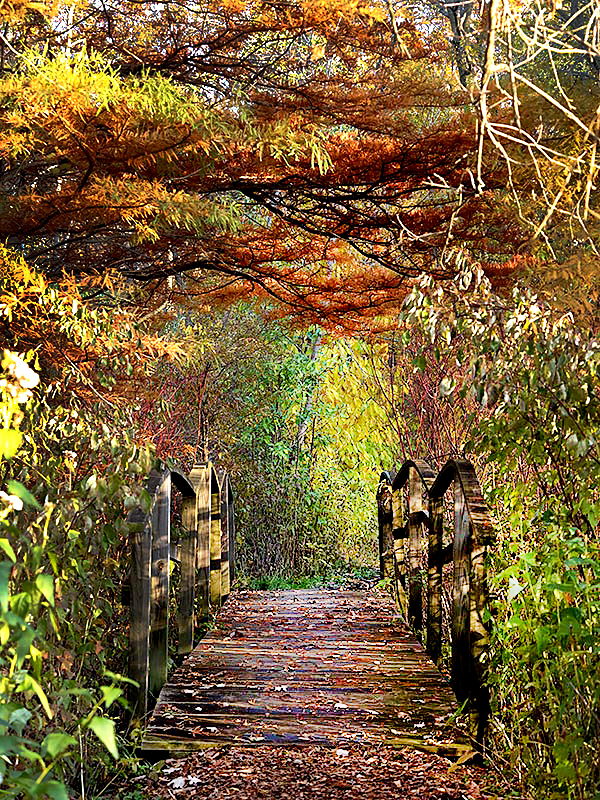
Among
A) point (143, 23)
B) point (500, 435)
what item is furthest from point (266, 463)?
point (500, 435)

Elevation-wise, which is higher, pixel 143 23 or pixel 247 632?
pixel 143 23

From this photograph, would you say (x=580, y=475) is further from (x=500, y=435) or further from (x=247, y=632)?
(x=247, y=632)

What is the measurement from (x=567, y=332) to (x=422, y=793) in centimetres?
166

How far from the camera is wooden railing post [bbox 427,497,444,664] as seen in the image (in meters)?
5.01

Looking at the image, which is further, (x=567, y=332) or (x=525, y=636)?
(x=567, y=332)

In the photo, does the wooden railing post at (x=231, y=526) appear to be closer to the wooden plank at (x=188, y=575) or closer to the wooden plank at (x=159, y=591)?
the wooden plank at (x=188, y=575)

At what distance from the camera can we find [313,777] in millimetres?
3355

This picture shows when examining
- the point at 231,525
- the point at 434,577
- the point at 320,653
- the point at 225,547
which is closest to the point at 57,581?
the point at 434,577

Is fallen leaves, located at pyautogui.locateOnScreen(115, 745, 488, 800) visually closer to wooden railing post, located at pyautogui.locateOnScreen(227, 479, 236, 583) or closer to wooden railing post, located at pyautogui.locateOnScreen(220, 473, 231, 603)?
wooden railing post, located at pyautogui.locateOnScreen(220, 473, 231, 603)

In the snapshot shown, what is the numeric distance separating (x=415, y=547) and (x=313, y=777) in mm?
2712

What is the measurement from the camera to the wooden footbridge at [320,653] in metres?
3.71

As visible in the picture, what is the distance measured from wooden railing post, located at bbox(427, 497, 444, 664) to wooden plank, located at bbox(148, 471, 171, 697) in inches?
59.4

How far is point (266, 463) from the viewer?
1059 cm

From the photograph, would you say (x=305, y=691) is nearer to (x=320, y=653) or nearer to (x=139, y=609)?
(x=320, y=653)
